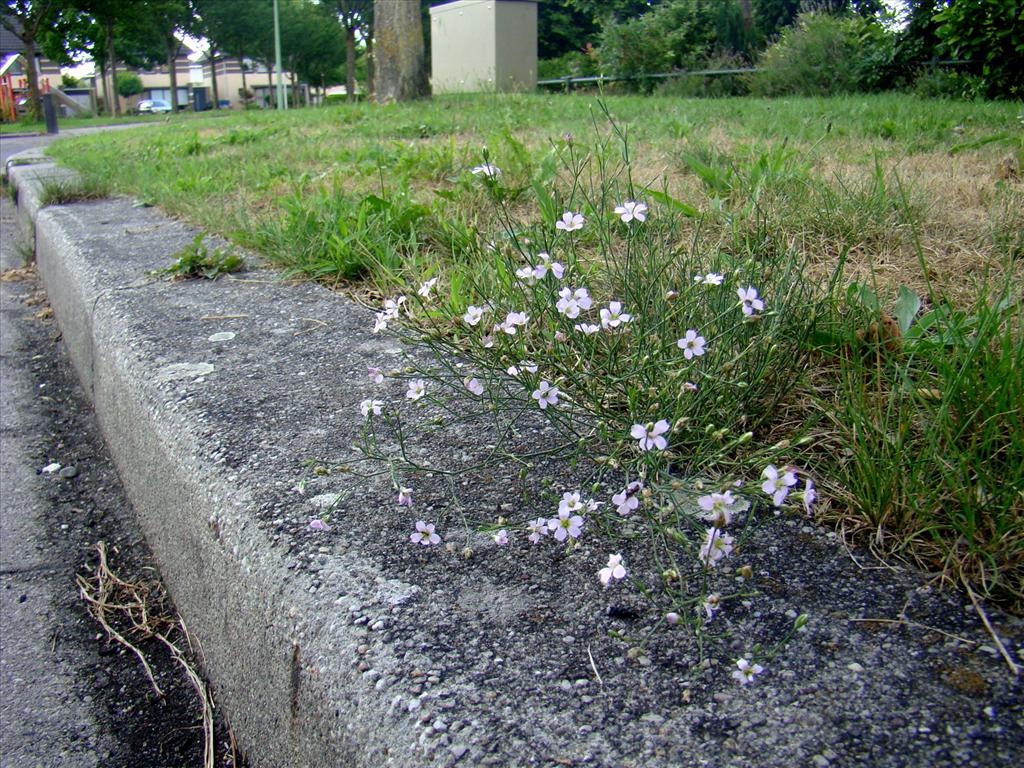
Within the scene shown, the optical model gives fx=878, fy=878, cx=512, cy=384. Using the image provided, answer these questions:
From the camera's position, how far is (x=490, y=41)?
699 inches

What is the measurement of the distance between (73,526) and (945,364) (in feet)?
6.47

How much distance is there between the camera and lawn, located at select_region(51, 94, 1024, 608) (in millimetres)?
1275

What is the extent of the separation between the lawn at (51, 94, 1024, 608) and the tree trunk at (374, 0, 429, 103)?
7.80 m

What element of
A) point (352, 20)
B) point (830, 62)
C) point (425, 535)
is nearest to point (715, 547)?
point (425, 535)

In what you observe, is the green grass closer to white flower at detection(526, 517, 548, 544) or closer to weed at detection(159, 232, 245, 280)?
weed at detection(159, 232, 245, 280)

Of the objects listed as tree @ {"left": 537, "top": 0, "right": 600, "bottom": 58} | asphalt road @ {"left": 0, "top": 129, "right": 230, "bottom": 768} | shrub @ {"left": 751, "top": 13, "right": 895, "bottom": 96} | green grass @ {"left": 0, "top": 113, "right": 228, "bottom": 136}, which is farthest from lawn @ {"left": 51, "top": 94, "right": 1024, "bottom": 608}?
tree @ {"left": 537, "top": 0, "right": 600, "bottom": 58}

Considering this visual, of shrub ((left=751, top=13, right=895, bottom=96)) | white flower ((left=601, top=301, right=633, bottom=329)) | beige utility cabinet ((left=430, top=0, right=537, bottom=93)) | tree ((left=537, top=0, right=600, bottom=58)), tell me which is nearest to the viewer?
white flower ((left=601, top=301, right=633, bottom=329))

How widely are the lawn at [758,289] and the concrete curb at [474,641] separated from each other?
143 mm

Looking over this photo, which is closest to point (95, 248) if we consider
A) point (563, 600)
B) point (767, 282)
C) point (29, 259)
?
point (29, 259)

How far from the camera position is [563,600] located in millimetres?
1153

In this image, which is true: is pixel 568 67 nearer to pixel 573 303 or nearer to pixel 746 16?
pixel 746 16

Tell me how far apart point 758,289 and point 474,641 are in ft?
2.80

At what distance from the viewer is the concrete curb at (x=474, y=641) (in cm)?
91

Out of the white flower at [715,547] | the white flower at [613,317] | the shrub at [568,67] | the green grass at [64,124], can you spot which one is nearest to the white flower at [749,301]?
the white flower at [613,317]
